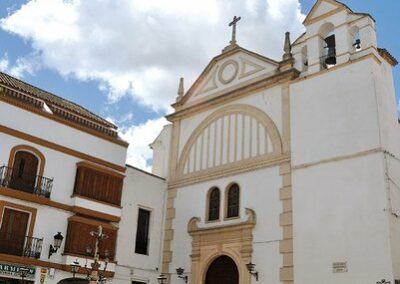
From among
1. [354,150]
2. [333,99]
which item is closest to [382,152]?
[354,150]

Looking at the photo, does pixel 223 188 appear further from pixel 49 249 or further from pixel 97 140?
pixel 49 249

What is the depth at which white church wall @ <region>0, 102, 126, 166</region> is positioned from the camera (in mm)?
17562

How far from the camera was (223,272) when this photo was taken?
745 inches

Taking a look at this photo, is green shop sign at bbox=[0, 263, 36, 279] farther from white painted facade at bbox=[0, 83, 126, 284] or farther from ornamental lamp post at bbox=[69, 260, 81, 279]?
ornamental lamp post at bbox=[69, 260, 81, 279]

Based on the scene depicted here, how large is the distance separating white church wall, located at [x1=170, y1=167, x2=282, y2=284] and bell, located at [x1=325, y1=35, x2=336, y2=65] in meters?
4.54

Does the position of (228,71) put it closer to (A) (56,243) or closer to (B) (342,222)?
(B) (342,222)

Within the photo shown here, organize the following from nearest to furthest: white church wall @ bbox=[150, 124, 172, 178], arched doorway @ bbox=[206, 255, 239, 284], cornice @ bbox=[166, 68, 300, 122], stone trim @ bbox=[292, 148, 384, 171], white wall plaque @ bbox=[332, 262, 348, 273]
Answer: white wall plaque @ bbox=[332, 262, 348, 273] → stone trim @ bbox=[292, 148, 384, 171] → arched doorway @ bbox=[206, 255, 239, 284] → cornice @ bbox=[166, 68, 300, 122] → white church wall @ bbox=[150, 124, 172, 178]

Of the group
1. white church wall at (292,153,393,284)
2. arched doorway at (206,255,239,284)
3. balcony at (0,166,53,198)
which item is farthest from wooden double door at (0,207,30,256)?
white church wall at (292,153,393,284)

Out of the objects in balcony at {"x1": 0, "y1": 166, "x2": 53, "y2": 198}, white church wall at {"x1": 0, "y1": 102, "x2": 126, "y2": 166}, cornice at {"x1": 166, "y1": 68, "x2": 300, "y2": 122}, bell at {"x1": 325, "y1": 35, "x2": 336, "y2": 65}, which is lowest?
balcony at {"x1": 0, "y1": 166, "x2": 53, "y2": 198}

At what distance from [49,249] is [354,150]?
10.6 m

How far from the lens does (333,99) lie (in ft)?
57.9

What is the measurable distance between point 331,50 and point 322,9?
5.25ft

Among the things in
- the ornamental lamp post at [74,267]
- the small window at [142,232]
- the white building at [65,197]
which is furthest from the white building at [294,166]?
the ornamental lamp post at [74,267]

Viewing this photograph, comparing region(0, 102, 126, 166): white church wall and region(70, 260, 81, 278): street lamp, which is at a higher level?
region(0, 102, 126, 166): white church wall
